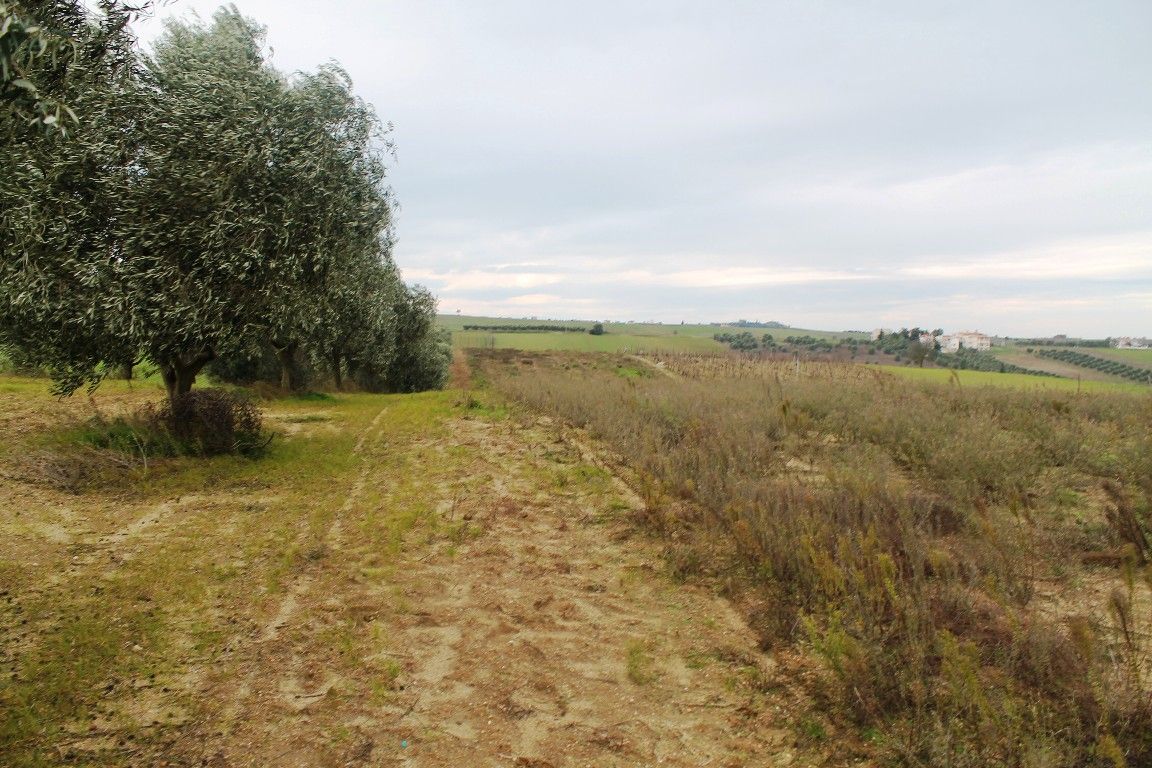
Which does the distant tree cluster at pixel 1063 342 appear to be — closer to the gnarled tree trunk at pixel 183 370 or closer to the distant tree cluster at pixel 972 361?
the distant tree cluster at pixel 972 361

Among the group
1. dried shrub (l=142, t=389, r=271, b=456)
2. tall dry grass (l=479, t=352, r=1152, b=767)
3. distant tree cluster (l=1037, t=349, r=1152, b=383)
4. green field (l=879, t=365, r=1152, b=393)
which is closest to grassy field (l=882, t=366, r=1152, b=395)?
green field (l=879, t=365, r=1152, b=393)

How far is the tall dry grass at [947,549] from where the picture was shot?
381 centimetres

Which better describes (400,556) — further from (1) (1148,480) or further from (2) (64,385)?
(1) (1148,480)

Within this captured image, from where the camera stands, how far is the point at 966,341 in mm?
66688

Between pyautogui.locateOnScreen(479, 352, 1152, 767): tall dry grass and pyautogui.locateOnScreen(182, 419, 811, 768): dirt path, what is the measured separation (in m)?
0.79

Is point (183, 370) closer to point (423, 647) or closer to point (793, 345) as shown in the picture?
point (423, 647)

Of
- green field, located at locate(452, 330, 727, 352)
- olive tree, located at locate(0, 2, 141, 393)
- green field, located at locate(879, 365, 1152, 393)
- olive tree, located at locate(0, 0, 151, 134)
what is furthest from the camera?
green field, located at locate(452, 330, 727, 352)

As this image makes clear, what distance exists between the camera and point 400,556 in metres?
7.45

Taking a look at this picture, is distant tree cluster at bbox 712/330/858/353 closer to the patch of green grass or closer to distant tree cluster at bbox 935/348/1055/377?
distant tree cluster at bbox 935/348/1055/377

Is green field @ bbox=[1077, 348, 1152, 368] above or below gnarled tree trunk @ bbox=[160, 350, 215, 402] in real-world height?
above

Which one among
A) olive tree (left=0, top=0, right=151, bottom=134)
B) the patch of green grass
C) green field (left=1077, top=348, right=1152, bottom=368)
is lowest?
the patch of green grass

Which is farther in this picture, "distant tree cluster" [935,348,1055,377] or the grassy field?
"distant tree cluster" [935,348,1055,377]

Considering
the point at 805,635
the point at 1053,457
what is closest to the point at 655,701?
the point at 805,635

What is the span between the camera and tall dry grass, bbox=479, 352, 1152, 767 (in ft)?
12.5
